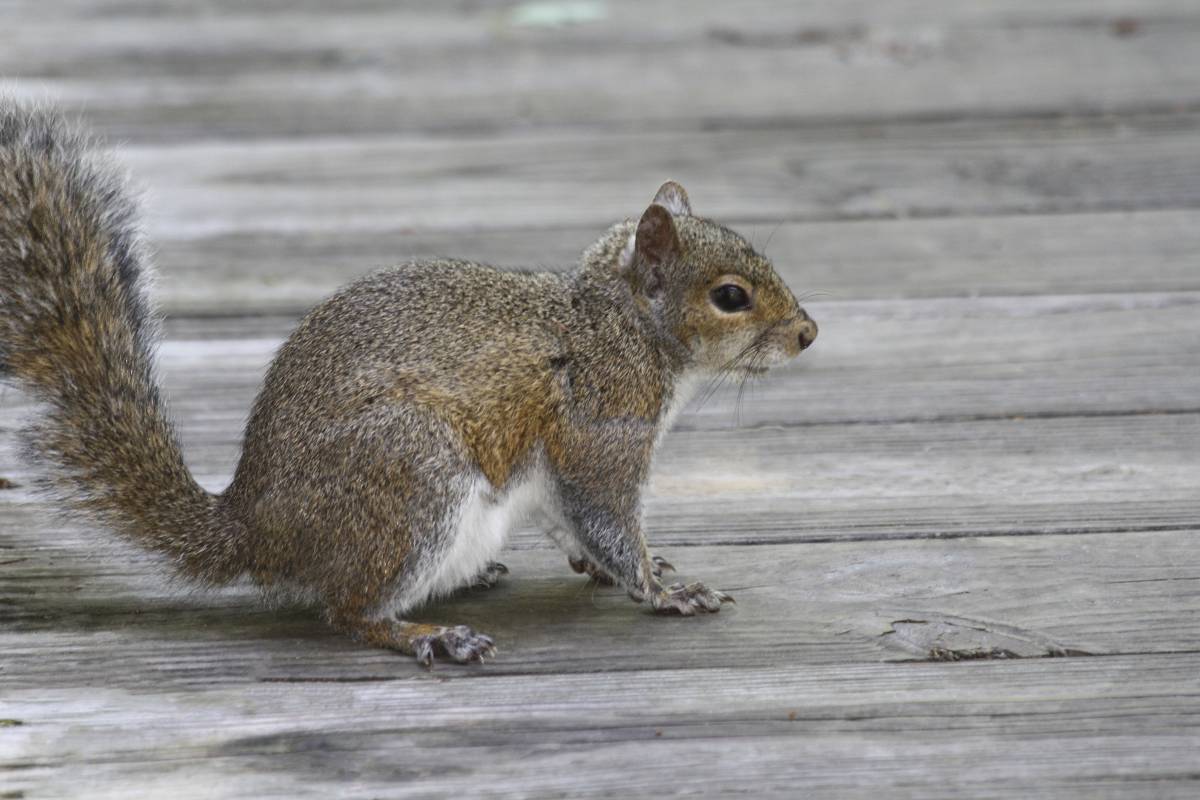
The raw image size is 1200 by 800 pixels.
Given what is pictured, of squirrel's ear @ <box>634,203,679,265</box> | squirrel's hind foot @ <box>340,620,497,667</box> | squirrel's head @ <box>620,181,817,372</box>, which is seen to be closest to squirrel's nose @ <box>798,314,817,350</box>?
squirrel's head @ <box>620,181,817,372</box>

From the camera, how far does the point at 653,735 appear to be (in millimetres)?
1910

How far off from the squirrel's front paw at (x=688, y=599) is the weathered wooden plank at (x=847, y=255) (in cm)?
124

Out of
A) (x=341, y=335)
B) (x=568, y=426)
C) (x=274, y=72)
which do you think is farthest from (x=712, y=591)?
(x=274, y=72)

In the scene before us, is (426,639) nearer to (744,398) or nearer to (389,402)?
(389,402)

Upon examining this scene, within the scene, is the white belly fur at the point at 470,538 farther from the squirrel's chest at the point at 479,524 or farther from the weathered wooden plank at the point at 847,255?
the weathered wooden plank at the point at 847,255

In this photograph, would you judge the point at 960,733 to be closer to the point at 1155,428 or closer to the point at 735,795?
the point at 735,795

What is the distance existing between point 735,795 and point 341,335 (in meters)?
0.85

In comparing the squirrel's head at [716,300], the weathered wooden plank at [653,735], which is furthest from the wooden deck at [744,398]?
the squirrel's head at [716,300]

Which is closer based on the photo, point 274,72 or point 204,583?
point 204,583

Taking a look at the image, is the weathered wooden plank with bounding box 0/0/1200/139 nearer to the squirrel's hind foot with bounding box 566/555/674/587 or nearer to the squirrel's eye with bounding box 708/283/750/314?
the squirrel's eye with bounding box 708/283/750/314

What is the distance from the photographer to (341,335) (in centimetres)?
223

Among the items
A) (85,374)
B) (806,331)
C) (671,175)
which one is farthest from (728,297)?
(671,175)

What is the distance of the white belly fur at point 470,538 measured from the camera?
7.16ft

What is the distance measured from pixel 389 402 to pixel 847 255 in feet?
5.55
